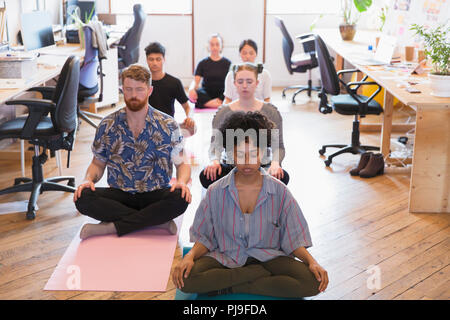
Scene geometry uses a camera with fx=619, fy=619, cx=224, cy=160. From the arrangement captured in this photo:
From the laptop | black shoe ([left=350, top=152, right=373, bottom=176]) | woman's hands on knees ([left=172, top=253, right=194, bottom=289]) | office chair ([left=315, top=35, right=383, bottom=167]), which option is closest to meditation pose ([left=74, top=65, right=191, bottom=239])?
woman's hands on knees ([left=172, top=253, right=194, bottom=289])

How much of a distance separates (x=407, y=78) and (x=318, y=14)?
3601 millimetres

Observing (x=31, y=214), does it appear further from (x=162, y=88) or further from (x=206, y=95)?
(x=206, y=95)

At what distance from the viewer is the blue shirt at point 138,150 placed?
3072 millimetres

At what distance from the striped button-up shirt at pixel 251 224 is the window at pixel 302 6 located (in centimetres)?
567

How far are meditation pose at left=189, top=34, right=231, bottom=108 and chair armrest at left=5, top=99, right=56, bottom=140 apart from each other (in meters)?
1.82

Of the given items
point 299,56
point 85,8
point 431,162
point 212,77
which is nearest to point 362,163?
point 431,162

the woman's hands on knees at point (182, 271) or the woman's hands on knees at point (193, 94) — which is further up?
the woman's hands on knees at point (193, 94)

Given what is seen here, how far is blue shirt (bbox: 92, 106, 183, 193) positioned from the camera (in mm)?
3072

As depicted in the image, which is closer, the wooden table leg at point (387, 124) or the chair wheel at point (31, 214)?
the chair wheel at point (31, 214)

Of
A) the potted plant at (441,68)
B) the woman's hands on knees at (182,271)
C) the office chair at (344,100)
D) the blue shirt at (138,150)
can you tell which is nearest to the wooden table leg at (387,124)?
the office chair at (344,100)

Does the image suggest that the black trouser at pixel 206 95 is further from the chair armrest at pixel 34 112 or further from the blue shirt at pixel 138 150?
the blue shirt at pixel 138 150

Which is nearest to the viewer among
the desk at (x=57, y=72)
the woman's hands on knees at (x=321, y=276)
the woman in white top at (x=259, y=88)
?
the woman's hands on knees at (x=321, y=276)

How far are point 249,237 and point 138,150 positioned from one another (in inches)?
37.1

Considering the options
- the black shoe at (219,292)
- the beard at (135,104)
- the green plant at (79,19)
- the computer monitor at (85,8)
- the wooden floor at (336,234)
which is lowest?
the wooden floor at (336,234)
